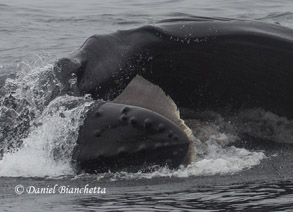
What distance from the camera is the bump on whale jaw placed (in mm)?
5457

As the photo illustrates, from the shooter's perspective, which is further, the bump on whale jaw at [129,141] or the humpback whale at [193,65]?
the humpback whale at [193,65]

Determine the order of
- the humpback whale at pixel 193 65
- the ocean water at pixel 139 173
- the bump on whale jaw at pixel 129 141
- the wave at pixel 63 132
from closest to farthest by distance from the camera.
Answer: the ocean water at pixel 139 173 → the bump on whale jaw at pixel 129 141 → the wave at pixel 63 132 → the humpback whale at pixel 193 65

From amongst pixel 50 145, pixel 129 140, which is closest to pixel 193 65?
pixel 129 140

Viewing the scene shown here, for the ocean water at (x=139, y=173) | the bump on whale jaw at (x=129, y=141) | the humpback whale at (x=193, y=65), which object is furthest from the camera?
the humpback whale at (x=193, y=65)

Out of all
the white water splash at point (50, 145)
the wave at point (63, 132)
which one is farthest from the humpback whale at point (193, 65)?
the white water splash at point (50, 145)

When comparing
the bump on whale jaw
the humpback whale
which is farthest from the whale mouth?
the humpback whale

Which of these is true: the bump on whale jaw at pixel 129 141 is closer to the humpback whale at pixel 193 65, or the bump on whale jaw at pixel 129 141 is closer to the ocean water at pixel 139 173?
the ocean water at pixel 139 173

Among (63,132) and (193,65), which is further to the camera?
(193,65)

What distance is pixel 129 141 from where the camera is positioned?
5.49 metres

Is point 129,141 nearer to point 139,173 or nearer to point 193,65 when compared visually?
point 139,173

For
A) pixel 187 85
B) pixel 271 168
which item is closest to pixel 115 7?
pixel 187 85

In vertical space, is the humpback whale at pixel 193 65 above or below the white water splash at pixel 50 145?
Result: above

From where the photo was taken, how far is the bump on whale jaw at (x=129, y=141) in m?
5.46

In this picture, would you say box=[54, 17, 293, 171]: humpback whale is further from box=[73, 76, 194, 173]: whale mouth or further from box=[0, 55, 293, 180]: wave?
box=[73, 76, 194, 173]: whale mouth
